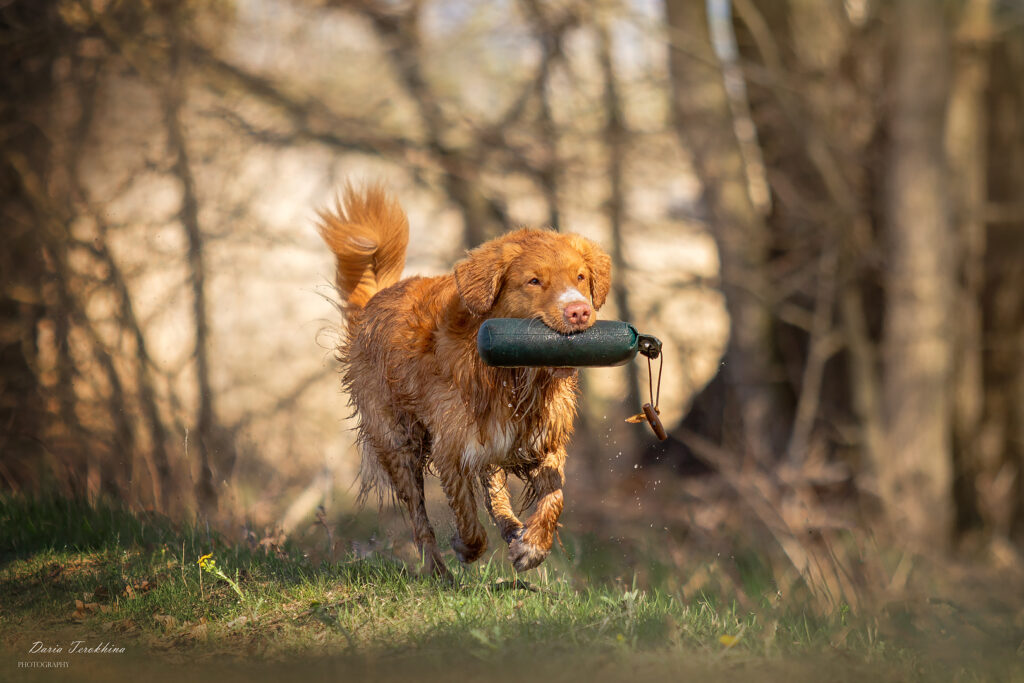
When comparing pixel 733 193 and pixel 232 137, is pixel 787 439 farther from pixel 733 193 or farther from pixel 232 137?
pixel 232 137

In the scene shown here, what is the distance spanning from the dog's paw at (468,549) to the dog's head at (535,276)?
1290 millimetres

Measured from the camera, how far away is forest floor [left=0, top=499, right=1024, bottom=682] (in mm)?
3783

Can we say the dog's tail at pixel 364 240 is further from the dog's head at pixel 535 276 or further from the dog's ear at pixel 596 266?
the dog's ear at pixel 596 266

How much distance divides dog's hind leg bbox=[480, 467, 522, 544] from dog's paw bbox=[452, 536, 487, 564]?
171mm

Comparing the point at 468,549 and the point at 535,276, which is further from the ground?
the point at 535,276

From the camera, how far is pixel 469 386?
459 centimetres

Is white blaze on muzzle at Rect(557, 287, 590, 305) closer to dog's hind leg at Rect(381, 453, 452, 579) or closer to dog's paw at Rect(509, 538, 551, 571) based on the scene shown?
dog's paw at Rect(509, 538, 551, 571)

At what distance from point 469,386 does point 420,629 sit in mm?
1191

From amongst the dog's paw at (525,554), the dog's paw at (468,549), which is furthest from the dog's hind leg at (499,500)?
the dog's paw at (525,554)

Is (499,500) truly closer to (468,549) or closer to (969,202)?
(468,549)

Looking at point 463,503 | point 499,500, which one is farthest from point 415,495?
point 463,503

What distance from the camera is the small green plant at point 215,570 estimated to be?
15.3ft

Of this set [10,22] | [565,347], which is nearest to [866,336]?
[565,347]

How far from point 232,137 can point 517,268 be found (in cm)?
782
